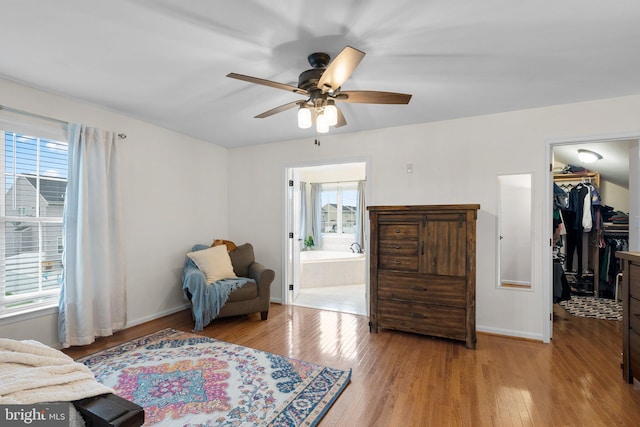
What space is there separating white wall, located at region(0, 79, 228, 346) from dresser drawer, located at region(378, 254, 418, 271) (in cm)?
265

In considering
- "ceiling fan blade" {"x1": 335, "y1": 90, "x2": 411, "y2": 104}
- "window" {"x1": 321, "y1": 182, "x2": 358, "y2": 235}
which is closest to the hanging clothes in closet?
"window" {"x1": 321, "y1": 182, "x2": 358, "y2": 235}

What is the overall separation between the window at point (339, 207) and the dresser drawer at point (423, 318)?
3719 mm

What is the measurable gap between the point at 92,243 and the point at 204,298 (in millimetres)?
1215

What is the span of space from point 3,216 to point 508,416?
13.5ft

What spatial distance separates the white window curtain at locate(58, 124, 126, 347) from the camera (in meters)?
2.84

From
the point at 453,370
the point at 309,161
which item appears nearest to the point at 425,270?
the point at 453,370

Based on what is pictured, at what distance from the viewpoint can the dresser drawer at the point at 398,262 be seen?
125 inches

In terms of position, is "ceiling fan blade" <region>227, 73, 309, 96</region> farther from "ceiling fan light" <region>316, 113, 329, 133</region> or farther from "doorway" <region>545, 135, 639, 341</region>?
"doorway" <region>545, 135, 639, 341</region>

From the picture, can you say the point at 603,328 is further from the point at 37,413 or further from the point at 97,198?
the point at 97,198

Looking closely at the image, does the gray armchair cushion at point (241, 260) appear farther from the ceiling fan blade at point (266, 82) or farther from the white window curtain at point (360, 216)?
the white window curtain at point (360, 216)

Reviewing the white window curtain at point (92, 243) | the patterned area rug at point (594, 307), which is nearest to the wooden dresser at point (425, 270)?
the patterned area rug at point (594, 307)

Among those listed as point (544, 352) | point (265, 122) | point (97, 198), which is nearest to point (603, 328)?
point (544, 352)

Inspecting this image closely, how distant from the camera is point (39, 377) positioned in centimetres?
104

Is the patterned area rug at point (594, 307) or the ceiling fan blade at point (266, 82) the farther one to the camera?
the patterned area rug at point (594, 307)
